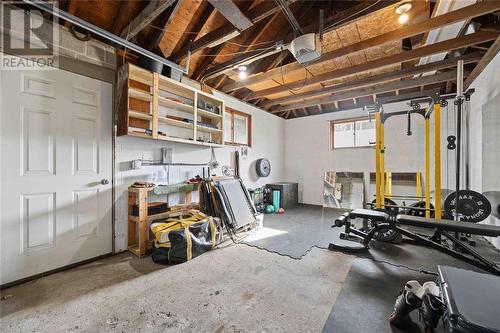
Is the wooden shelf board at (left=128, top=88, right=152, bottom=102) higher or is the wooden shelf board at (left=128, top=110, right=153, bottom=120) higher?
the wooden shelf board at (left=128, top=88, right=152, bottom=102)

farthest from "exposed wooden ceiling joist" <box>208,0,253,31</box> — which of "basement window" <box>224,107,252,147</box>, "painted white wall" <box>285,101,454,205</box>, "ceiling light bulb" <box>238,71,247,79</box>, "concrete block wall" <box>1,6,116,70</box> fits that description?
"painted white wall" <box>285,101,454,205</box>

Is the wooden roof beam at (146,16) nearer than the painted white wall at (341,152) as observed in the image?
Yes

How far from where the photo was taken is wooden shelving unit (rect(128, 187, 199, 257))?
9.09 ft

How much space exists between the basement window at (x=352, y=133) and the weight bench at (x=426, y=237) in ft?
10.2

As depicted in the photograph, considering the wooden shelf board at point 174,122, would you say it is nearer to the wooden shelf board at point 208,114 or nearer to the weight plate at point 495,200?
the wooden shelf board at point 208,114

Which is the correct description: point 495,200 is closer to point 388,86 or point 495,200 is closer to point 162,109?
point 388,86

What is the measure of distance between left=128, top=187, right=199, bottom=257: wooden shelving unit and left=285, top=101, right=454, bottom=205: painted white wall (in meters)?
4.31

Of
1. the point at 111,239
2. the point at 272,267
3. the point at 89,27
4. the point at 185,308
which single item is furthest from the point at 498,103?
the point at 111,239

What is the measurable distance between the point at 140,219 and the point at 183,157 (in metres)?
1.37

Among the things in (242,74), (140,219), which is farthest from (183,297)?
(242,74)

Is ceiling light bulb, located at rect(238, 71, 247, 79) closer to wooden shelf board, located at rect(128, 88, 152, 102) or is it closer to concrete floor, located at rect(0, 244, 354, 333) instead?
wooden shelf board, located at rect(128, 88, 152, 102)

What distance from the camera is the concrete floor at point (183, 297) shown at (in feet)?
5.24

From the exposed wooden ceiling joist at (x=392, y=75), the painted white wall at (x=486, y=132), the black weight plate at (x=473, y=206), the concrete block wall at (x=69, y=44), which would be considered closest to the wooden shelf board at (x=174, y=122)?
the concrete block wall at (x=69, y=44)

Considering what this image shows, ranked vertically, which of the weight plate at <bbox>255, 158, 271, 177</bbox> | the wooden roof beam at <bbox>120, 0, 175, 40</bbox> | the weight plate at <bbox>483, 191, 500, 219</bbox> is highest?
the wooden roof beam at <bbox>120, 0, 175, 40</bbox>
